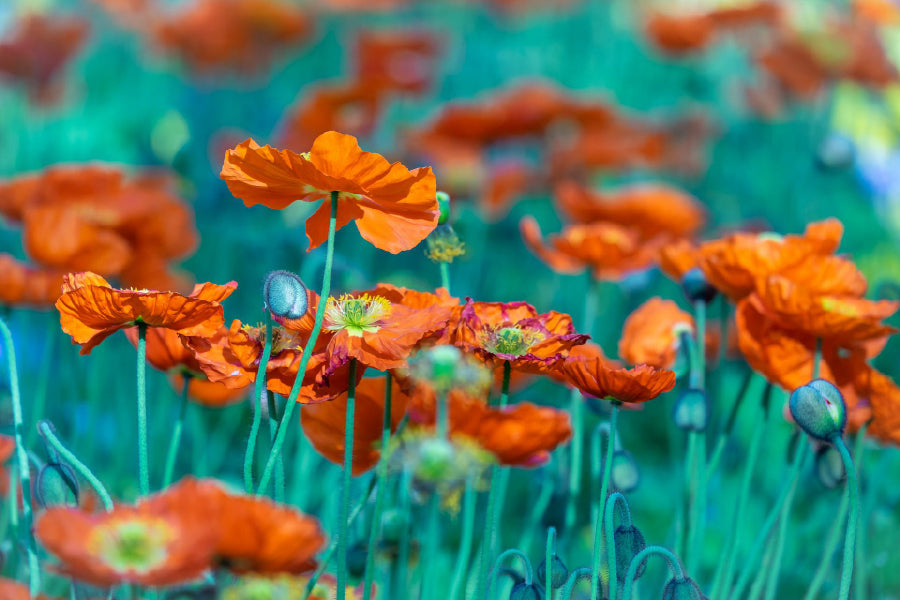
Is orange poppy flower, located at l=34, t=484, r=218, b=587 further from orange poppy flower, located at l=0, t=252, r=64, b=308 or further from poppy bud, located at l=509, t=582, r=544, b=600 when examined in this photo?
orange poppy flower, located at l=0, t=252, r=64, b=308

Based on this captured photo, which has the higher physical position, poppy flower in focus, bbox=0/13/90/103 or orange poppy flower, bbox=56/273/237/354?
poppy flower in focus, bbox=0/13/90/103

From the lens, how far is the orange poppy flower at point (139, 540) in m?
0.74

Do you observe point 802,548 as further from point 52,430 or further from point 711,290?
point 52,430

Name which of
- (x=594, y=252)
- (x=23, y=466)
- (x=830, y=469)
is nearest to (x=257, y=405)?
(x=23, y=466)

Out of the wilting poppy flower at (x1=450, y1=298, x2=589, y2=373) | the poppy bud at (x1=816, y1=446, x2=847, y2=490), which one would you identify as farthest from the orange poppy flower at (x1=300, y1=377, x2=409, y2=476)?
the poppy bud at (x1=816, y1=446, x2=847, y2=490)

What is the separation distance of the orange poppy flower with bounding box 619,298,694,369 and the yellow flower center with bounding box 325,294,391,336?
0.50m

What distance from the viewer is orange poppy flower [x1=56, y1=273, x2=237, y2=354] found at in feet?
3.35

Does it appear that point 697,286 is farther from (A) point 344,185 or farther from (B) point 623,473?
(A) point 344,185

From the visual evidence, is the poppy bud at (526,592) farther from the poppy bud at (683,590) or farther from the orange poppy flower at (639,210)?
the orange poppy flower at (639,210)

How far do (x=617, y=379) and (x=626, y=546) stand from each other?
191mm

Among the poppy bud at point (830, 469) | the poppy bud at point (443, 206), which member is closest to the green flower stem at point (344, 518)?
the poppy bud at point (443, 206)

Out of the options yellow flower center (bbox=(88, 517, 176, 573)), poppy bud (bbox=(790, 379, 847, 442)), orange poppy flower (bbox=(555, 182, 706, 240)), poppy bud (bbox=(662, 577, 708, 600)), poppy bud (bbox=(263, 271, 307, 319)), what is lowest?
poppy bud (bbox=(662, 577, 708, 600))

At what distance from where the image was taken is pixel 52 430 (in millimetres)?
1098

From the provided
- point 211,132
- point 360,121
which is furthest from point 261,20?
point 360,121
